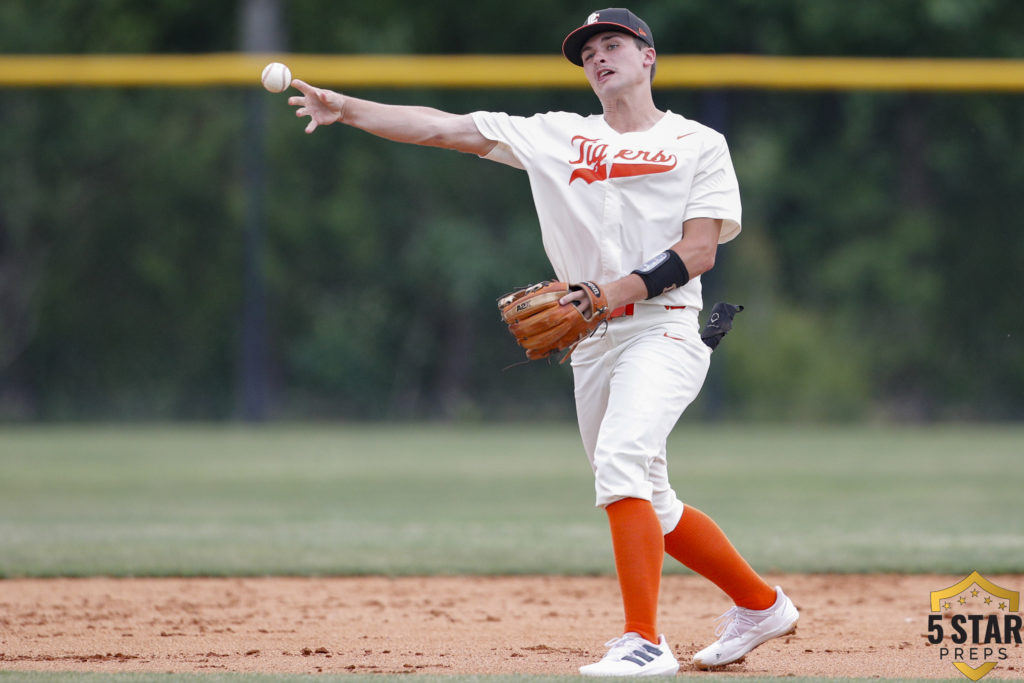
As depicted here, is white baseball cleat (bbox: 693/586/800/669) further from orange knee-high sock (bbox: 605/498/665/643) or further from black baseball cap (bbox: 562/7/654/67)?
black baseball cap (bbox: 562/7/654/67)

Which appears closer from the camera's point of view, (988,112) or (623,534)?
(623,534)

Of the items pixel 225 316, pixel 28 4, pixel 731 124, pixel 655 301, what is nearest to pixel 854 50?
pixel 731 124

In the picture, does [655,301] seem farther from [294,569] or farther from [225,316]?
[225,316]

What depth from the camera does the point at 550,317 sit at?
11.5 ft

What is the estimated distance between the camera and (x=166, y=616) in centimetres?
458

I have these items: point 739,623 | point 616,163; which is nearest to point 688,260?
point 616,163

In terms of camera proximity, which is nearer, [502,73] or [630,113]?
[630,113]

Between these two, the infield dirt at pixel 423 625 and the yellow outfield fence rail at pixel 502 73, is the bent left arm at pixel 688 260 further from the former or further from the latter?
the yellow outfield fence rail at pixel 502 73

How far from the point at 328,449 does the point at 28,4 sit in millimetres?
7545

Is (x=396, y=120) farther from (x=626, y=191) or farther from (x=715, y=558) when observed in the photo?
(x=715, y=558)

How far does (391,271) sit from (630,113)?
9729 mm

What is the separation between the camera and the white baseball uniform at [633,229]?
11.8 ft

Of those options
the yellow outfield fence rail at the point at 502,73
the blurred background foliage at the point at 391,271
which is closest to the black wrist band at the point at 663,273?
the yellow outfield fence rail at the point at 502,73

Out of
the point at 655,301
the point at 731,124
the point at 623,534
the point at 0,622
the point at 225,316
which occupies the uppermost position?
the point at 731,124
